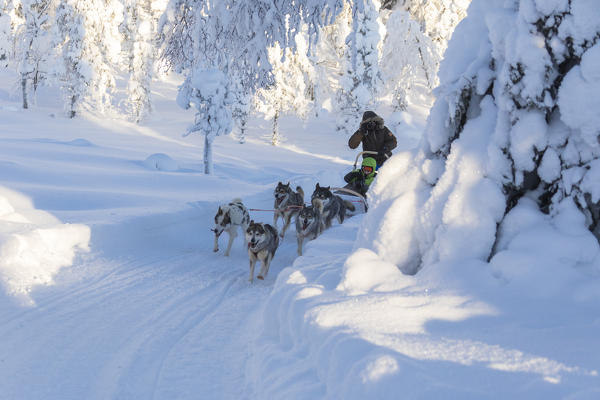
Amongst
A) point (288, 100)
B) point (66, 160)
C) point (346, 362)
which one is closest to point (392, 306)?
point (346, 362)

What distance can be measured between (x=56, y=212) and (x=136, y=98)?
31306 mm

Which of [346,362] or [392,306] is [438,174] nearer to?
[392,306]

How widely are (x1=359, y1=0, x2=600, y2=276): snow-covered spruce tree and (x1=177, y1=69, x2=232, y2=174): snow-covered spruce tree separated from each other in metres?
13.7

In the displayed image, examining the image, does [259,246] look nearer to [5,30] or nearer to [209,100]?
[209,100]

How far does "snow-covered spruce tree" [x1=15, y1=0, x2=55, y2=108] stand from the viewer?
101 feet

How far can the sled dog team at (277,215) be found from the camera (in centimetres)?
646

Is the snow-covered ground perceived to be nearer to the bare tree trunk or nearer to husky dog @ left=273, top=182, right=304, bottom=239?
husky dog @ left=273, top=182, right=304, bottom=239

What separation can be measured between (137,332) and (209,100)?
14.4 meters

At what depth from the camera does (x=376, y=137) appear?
9695 mm

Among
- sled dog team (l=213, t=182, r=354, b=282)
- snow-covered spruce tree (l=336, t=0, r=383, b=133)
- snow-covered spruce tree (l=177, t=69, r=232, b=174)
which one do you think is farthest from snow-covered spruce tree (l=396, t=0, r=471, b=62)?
sled dog team (l=213, t=182, r=354, b=282)

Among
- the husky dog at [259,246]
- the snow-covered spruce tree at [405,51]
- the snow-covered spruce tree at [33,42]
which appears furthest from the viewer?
the snow-covered spruce tree at [33,42]

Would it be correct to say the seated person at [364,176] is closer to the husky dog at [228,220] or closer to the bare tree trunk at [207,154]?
the husky dog at [228,220]

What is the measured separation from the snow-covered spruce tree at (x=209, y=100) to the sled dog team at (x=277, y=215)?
8828 millimetres

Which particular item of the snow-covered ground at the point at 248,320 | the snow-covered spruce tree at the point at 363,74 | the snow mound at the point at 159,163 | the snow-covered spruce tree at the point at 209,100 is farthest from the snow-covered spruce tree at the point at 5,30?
the snow-covered ground at the point at 248,320
